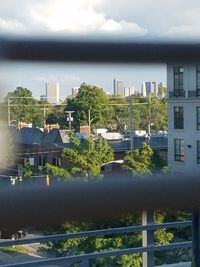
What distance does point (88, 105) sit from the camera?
39 centimetres

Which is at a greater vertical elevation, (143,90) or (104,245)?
(143,90)

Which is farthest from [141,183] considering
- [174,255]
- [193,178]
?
[174,255]

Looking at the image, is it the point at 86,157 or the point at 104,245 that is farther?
the point at 104,245

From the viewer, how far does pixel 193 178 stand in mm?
343

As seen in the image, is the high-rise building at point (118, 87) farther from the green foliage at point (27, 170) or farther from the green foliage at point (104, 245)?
the green foliage at point (104, 245)

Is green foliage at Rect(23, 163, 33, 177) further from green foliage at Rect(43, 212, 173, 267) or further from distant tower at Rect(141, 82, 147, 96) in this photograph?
green foliage at Rect(43, 212, 173, 267)

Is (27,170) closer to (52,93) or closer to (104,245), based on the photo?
(52,93)

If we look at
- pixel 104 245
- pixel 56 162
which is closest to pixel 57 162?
pixel 56 162

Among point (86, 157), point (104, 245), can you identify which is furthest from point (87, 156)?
point (104, 245)

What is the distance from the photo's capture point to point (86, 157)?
0.36 m

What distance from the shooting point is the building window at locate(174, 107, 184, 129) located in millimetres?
366

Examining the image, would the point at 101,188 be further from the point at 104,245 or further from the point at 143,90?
the point at 104,245

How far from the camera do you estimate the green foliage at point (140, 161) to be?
331 millimetres

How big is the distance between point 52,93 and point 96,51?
40 mm
